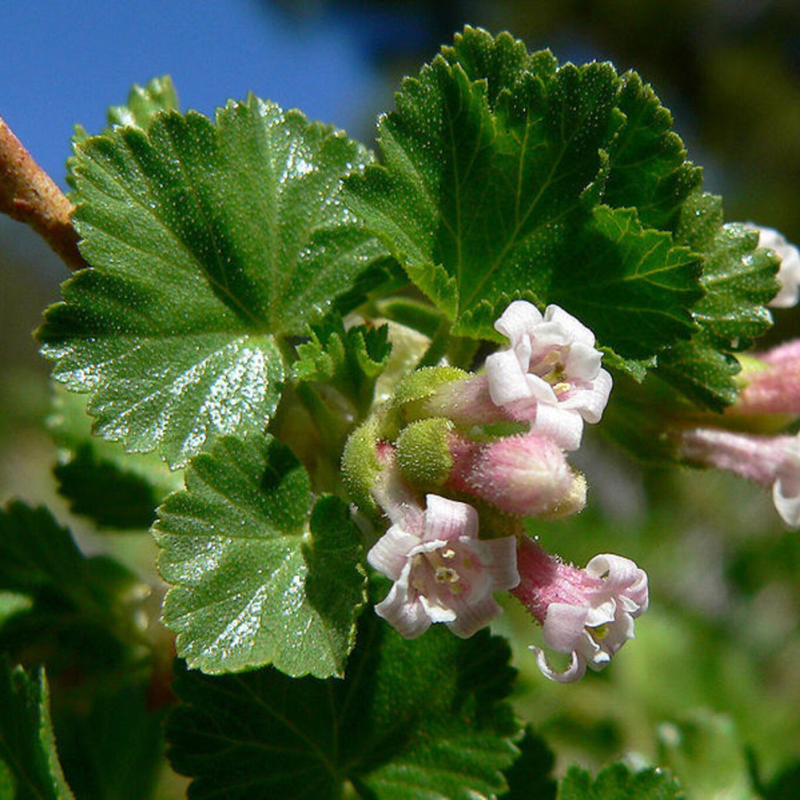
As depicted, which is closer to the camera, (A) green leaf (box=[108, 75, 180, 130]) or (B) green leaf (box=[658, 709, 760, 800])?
(A) green leaf (box=[108, 75, 180, 130])

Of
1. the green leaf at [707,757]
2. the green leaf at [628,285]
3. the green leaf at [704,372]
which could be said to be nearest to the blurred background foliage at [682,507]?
the green leaf at [707,757]

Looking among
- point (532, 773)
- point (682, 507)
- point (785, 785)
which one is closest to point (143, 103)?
point (532, 773)

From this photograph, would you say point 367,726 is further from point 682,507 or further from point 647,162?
point 682,507

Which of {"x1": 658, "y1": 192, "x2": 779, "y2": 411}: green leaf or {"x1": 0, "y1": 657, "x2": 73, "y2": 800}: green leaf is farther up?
{"x1": 658, "y1": 192, "x2": 779, "y2": 411}: green leaf

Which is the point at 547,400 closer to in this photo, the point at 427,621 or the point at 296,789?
the point at 427,621

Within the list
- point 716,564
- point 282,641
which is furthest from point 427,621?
point 716,564

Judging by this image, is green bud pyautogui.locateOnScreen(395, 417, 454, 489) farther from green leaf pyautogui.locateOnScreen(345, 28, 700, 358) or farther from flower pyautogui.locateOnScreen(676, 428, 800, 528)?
flower pyautogui.locateOnScreen(676, 428, 800, 528)

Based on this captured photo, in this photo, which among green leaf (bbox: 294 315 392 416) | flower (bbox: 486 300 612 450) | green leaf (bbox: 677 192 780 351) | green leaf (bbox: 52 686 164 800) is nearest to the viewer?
flower (bbox: 486 300 612 450)

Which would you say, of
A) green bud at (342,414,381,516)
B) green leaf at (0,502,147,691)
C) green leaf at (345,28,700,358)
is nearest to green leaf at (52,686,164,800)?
green leaf at (0,502,147,691)
